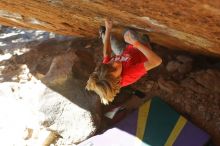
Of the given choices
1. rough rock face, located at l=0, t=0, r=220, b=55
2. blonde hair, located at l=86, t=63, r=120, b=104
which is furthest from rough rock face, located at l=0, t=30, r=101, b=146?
blonde hair, located at l=86, t=63, r=120, b=104

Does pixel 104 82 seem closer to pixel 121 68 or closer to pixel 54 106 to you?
pixel 121 68

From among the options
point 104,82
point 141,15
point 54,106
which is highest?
point 141,15

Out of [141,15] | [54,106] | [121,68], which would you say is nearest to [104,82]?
[121,68]

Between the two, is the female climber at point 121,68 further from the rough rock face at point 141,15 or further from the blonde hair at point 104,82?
the rough rock face at point 141,15

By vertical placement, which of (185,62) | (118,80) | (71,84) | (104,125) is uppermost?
(118,80)

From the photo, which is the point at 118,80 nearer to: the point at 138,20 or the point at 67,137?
the point at 138,20

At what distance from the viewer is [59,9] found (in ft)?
14.7

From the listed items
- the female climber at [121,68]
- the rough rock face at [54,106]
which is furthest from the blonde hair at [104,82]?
the rough rock face at [54,106]

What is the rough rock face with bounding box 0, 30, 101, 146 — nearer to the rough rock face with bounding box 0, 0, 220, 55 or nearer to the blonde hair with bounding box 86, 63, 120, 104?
the rough rock face with bounding box 0, 0, 220, 55

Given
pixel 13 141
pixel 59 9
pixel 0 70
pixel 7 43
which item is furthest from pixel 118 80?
pixel 7 43

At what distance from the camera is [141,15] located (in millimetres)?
3666

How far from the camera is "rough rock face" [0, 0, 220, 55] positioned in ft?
9.81

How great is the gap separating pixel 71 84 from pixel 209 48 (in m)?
2.52

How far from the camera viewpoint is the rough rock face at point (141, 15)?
299 cm
